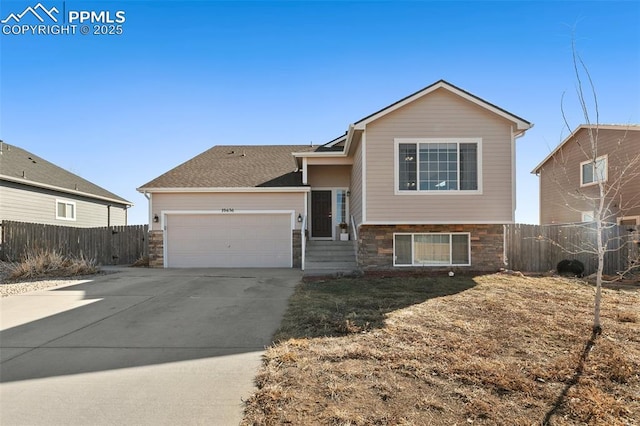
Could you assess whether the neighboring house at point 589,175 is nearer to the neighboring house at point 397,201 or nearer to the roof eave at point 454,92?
the roof eave at point 454,92

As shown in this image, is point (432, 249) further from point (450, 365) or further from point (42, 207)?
point (42, 207)

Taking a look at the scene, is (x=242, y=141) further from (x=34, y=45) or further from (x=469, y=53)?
(x=469, y=53)

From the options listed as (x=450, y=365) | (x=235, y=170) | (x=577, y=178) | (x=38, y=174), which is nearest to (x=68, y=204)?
(x=38, y=174)

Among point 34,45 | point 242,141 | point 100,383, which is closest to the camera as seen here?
point 100,383

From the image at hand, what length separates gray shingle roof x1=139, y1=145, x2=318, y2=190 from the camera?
1355 centimetres

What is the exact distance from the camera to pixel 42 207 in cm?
1714

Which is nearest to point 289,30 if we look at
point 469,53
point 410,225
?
point 469,53

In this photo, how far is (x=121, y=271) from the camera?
40.3 feet

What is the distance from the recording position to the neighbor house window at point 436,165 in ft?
34.6

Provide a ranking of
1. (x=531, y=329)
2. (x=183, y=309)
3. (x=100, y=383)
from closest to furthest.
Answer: (x=100, y=383), (x=531, y=329), (x=183, y=309)

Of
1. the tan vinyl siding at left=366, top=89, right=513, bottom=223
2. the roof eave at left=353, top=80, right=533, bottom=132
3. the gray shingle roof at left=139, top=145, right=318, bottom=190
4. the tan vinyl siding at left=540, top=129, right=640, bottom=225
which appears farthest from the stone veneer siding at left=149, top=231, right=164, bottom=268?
the tan vinyl siding at left=540, top=129, right=640, bottom=225

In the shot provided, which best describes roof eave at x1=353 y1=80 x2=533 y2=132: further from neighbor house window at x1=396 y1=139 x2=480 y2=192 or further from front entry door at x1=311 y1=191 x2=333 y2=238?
front entry door at x1=311 y1=191 x2=333 y2=238

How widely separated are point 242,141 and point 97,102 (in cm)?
762
